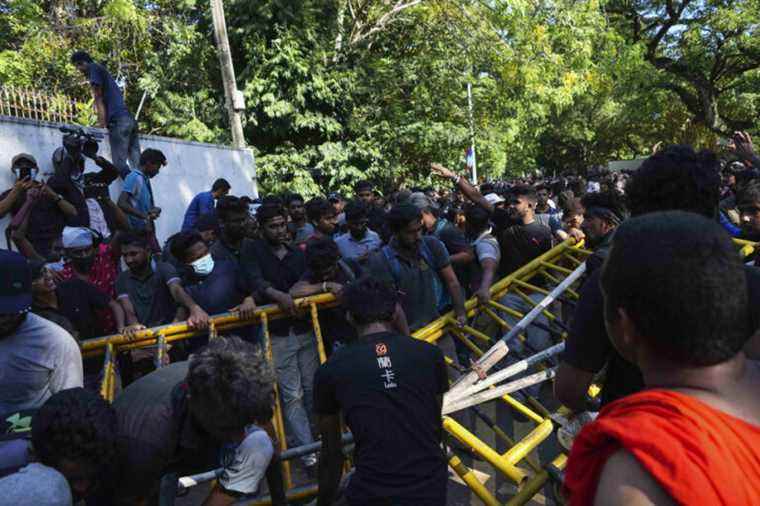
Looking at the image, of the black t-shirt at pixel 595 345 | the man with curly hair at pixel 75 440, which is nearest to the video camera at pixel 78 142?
the man with curly hair at pixel 75 440

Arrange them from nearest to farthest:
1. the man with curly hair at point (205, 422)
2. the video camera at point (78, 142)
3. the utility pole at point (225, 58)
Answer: the man with curly hair at point (205, 422) < the video camera at point (78, 142) < the utility pole at point (225, 58)

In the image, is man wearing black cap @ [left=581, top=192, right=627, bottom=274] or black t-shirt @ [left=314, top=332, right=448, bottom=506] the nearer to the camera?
black t-shirt @ [left=314, top=332, right=448, bottom=506]

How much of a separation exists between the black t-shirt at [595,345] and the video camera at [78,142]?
6033 mm

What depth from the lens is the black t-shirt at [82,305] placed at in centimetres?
338

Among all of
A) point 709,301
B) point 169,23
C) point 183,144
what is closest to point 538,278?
point 709,301

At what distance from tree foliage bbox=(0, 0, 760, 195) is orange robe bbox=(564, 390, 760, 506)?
1368cm

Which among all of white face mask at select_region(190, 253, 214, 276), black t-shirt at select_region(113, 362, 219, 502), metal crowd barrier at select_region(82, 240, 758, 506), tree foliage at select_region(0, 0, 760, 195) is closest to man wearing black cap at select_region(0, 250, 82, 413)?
black t-shirt at select_region(113, 362, 219, 502)

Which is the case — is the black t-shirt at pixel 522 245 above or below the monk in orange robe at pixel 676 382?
below

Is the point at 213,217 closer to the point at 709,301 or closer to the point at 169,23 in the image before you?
the point at 709,301

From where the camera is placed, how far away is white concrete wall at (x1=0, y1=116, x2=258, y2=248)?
20.4ft

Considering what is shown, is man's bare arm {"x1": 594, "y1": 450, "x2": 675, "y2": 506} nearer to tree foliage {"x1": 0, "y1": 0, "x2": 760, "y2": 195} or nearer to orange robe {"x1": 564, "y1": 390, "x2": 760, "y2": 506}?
orange robe {"x1": 564, "y1": 390, "x2": 760, "y2": 506}

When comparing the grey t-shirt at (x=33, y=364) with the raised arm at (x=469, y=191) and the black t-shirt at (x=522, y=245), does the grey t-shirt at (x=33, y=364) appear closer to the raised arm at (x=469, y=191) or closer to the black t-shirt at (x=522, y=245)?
the raised arm at (x=469, y=191)

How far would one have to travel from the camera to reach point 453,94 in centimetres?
1595

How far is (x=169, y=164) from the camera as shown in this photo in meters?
9.58
